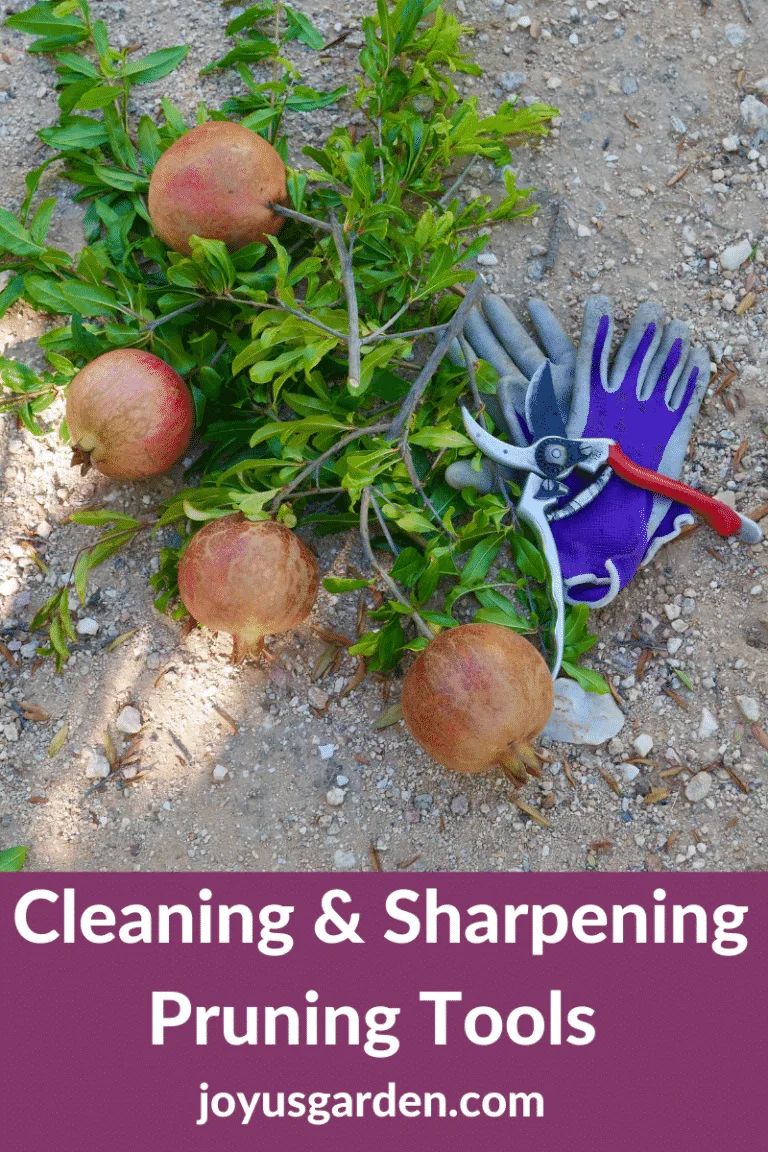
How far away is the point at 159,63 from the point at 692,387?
1.51 m

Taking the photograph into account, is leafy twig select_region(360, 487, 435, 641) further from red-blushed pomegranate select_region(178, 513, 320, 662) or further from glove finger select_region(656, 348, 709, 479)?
glove finger select_region(656, 348, 709, 479)

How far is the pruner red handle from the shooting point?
2090 millimetres

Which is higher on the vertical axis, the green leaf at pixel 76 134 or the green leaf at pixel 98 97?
the green leaf at pixel 98 97

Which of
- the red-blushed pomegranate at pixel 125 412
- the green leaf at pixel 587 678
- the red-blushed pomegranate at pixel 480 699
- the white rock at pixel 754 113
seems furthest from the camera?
the white rock at pixel 754 113

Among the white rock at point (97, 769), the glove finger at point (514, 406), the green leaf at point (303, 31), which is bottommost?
the white rock at point (97, 769)

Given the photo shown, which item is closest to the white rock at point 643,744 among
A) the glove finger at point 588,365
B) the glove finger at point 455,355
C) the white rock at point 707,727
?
the white rock at point 707,727

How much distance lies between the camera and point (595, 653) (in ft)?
7.09

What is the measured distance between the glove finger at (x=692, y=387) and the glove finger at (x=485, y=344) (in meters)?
0.39

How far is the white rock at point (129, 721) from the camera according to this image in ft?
6.84

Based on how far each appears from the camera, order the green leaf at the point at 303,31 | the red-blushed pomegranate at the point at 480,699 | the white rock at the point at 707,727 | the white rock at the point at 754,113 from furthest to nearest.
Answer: the white rock at the point at 754,113, the green leaf at the point at 303,31, the white rock at the point at 707,727, the red-blushed pomegranate at the point at 480,699

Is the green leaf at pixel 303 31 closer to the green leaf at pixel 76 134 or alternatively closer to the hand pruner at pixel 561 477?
the green leaf at pixel 76 134

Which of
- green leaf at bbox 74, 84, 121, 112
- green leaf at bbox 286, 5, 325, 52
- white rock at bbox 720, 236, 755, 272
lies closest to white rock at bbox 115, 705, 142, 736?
green leaf at bbox 74, 84, 121, 112

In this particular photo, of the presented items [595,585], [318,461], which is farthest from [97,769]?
[595,585]
